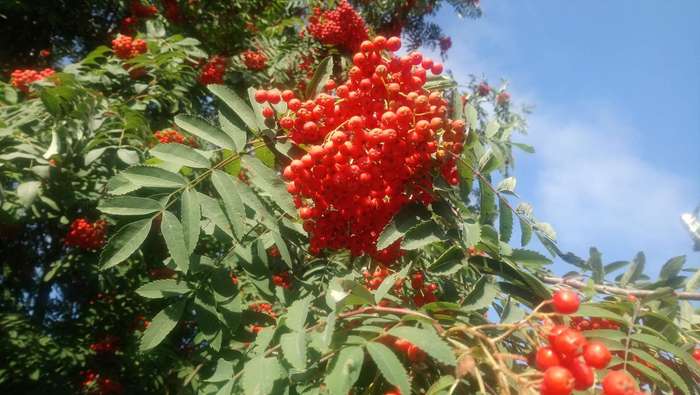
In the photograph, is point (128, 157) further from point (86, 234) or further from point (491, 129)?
point (491, 129)

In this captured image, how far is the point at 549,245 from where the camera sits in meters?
1.92

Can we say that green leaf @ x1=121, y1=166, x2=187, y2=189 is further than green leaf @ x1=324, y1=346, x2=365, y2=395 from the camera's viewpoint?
Yes

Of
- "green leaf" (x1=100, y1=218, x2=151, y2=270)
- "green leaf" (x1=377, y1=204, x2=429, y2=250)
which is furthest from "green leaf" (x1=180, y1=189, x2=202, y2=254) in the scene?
"green leaf" (x1=377, y1=204, x2=429, y2=250)

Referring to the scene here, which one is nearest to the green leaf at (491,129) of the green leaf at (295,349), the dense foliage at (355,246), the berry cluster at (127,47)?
the dense foliage at (355,246)

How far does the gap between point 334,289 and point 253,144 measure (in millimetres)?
817

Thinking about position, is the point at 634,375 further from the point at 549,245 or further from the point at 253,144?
the point at 253,144

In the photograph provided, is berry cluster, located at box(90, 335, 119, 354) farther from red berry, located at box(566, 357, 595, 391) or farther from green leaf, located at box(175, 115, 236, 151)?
red berry, located at box(566, 357, 595, 391)

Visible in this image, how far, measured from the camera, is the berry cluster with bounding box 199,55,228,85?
177 inches

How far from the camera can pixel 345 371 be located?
108cm

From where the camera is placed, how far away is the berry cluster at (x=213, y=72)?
4504 mm

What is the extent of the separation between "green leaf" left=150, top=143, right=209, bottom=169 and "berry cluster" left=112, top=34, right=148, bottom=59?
269cm

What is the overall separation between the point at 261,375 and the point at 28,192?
2.23 metres

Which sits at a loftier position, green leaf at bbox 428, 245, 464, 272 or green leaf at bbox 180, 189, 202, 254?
green leaf at bbox 428, 245, 464, 272

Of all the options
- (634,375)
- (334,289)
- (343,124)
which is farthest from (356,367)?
(634,375)
